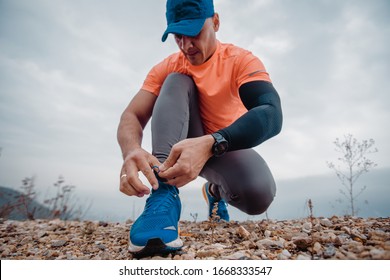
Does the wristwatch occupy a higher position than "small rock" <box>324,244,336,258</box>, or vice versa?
the wristwatch

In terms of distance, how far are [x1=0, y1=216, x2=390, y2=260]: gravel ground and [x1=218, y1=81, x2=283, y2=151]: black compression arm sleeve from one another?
0.65 meters

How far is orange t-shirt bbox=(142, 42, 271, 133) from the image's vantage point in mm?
2648

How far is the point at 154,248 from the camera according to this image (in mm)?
1501

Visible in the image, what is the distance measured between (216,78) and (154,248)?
179 centimetres

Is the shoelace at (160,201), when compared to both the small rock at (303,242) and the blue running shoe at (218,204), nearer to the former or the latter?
the small rock at (303,242)

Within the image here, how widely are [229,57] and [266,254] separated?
1.94m

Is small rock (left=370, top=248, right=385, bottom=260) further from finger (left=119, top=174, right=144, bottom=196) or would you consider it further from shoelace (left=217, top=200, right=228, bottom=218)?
shoelace (left=217, top=200, right=228, bottom=218)

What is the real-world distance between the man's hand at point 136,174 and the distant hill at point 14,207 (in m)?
4.01

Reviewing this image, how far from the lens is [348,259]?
123cm

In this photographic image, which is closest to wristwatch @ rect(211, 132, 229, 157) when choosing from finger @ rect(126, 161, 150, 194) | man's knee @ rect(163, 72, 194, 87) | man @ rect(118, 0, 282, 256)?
man @ rect(118, 0, 282, 256)

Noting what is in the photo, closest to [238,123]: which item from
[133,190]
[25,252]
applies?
[133,190]

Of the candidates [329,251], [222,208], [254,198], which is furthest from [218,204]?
[329,251]

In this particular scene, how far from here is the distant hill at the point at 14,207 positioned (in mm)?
4773
